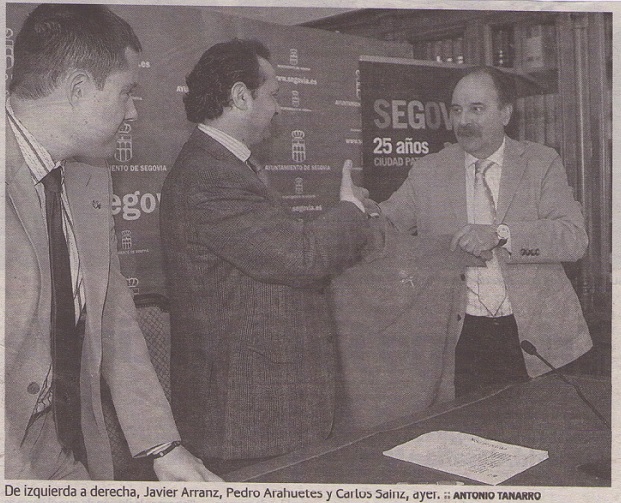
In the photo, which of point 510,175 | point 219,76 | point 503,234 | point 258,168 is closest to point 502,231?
point 503,234

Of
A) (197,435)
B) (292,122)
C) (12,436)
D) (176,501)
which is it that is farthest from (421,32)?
(12,436)

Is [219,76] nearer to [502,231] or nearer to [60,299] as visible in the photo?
[60,299]

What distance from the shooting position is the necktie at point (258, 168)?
1.45 metres

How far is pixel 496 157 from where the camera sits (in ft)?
5.17

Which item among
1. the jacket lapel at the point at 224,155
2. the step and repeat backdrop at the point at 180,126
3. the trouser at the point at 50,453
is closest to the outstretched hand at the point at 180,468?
the trouser at the point at 50,453

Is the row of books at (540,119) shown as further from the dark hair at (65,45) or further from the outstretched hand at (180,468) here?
the outstretched hand at (180,468)

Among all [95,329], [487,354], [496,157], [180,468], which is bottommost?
[180,468]

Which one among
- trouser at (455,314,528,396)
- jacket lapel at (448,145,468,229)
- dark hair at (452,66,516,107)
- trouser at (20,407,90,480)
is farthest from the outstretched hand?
dark hair at (452,66,516,107)

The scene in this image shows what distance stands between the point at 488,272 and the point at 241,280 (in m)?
0.56

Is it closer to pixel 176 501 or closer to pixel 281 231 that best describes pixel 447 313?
pixel 281 231

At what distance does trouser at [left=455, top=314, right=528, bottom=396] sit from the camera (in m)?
1.53

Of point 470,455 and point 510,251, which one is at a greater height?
point 510,251

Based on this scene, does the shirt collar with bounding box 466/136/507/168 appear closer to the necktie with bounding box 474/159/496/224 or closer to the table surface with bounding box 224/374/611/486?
the necktie with bounding box 474/159/496/224

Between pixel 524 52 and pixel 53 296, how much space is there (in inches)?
46.7
